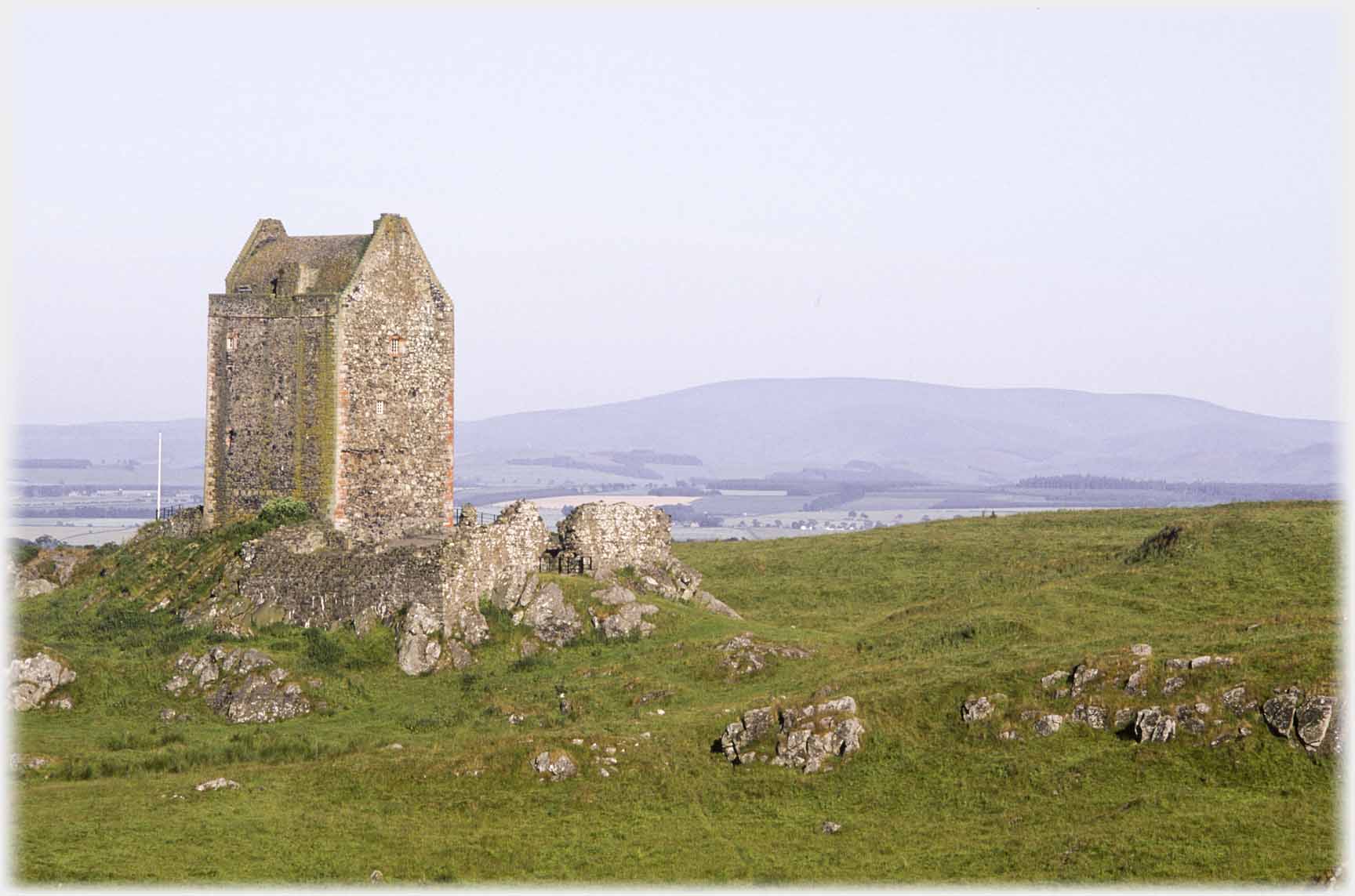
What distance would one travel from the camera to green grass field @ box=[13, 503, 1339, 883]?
2689cm

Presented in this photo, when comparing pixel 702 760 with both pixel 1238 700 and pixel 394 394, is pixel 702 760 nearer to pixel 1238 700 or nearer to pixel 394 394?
pixel 1238 700

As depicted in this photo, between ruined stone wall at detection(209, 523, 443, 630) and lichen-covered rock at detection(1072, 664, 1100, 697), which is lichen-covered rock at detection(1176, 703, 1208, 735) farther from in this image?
ruined stone wall at detection(209, 523, 443, 630)

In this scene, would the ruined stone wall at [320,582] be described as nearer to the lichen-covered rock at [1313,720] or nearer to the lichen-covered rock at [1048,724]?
the lichen-covered rock at [1048,724]

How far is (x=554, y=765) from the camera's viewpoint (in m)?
31.7

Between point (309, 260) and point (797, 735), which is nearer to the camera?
point (797, 735)

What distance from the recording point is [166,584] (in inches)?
1895

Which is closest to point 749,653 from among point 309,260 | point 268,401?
point 268,401

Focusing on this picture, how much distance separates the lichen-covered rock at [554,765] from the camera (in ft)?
103

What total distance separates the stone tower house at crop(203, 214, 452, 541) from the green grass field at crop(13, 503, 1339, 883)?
109 inches

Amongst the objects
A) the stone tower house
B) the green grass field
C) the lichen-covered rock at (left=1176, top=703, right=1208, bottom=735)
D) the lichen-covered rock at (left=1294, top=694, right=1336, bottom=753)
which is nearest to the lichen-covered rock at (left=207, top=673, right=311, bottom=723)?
the green grass field

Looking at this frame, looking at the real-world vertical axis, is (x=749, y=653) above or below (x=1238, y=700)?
below

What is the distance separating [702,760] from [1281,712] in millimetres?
10504

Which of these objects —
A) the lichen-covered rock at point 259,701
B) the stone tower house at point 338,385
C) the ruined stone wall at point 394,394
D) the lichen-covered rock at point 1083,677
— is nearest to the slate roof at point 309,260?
the stone tower house at point 338,385

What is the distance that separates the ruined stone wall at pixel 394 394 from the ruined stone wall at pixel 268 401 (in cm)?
63
